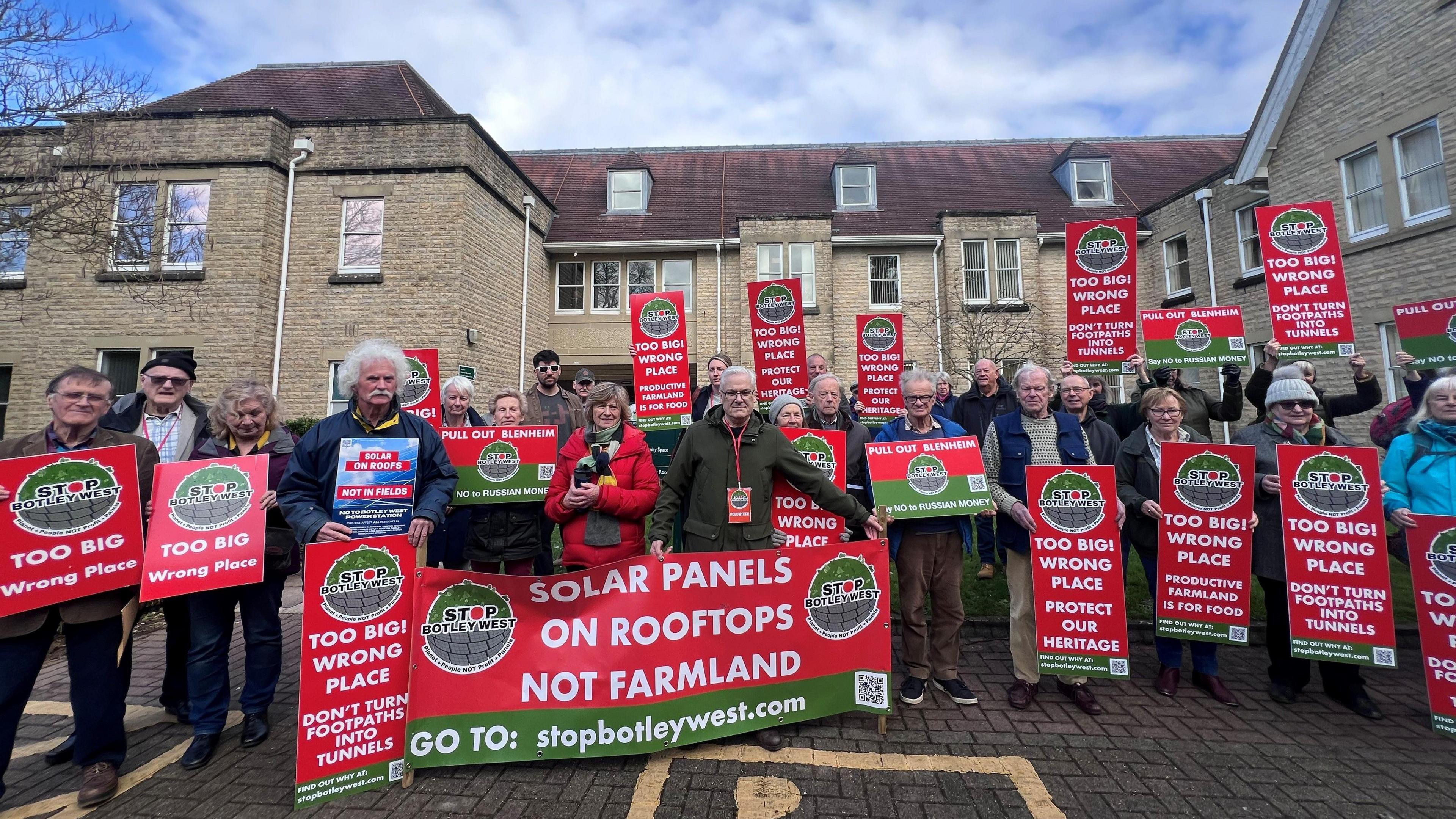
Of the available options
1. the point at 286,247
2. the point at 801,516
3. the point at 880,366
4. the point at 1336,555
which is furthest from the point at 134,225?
the point at 1336,555

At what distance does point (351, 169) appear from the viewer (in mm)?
12477

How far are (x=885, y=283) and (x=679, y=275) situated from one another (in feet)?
20.7

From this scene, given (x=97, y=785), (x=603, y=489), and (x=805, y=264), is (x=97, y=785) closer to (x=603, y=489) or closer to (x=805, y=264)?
(x=603, y=489)

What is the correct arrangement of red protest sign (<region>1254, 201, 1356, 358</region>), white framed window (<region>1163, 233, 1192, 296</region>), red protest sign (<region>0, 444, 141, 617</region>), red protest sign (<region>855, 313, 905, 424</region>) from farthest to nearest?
white framed window (<region>1163, 233, 1192, 296</region>) → red protest sign (<region>855, 313, 905, 424</region>) → red protest sign (<region>1254, 201, 1356, 358</region>) → red protest sign (<region>0, 444, 141, 617</region>)

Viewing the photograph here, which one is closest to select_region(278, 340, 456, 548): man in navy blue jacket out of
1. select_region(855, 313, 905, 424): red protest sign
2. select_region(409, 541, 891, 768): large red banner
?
select_region(409, 541, 891, 768): large red banner

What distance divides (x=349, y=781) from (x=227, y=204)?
14.0 meters

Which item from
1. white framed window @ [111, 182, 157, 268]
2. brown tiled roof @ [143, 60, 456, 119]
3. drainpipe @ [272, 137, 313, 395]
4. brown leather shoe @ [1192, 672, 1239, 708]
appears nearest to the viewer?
brown leather shoe @ [1192, 672, 1239, 708]

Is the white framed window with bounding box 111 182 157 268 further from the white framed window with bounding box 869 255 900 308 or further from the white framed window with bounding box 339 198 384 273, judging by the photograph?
the white framed window with bounding box 869 255 900 308

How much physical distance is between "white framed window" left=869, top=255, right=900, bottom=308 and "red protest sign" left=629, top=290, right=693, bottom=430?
12439 mm

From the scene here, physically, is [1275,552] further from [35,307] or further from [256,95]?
[256,95]

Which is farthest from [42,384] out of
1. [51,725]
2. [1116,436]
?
[1116,436]

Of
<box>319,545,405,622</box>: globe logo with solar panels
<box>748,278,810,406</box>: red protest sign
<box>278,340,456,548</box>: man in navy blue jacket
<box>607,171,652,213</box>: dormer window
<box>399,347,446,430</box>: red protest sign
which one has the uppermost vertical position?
<box>607,171,652,213</box>: dormer window

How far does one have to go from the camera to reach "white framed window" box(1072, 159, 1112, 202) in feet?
59.6

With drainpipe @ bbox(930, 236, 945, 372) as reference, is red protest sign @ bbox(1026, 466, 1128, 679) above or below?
below
